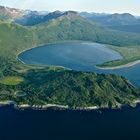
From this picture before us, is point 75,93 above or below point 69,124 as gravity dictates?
below

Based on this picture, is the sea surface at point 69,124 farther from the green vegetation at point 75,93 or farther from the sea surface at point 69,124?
the green vegetation at point 75,93

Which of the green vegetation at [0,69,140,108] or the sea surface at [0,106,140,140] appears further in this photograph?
the green vegetation at [0,69,140,108]

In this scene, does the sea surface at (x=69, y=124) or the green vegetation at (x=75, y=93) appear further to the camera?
the green vegetation at (x=75, y=93)

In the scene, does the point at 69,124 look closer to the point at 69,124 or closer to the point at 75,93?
the point at 69,124

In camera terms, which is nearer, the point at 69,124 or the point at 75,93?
the point at 69,124


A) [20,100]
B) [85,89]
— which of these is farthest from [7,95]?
[85,89]

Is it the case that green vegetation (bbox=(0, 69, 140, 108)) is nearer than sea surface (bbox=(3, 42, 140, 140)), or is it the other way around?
sea surface (bbox=(3, 42, 140, 140))

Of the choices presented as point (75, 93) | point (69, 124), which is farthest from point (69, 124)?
point (75, 93)

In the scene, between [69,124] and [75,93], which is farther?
[75,93]

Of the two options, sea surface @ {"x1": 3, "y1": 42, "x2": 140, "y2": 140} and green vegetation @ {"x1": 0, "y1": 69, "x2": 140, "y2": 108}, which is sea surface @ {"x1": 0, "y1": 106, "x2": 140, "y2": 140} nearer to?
sea surface @ {"x1": 3, "y1": 42, "x2": 140, "y2": 140}

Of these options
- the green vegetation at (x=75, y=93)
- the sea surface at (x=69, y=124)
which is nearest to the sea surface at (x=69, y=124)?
the sea surface at (x=69, y=124)

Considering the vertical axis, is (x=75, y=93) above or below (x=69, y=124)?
below

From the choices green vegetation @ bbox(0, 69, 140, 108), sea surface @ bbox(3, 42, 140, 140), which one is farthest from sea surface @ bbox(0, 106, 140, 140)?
green vegetation @ bbox(0, 69, 140, 108)
